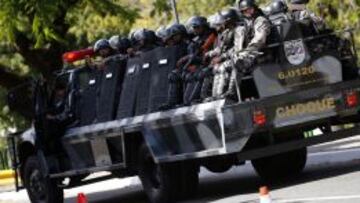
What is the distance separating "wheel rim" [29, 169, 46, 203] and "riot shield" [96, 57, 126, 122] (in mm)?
1937

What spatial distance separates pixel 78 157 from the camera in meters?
14.1

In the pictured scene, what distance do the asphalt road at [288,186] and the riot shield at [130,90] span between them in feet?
5.46

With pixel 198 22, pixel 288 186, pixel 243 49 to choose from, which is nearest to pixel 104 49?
pixel 198 22

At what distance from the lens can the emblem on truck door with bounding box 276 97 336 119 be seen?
38.0 ft

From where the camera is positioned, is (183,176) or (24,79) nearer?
(183,176)

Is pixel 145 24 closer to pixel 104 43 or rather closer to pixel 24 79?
pixel 24 79

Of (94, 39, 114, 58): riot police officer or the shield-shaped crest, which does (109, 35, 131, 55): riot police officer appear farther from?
the shield-shaped crest

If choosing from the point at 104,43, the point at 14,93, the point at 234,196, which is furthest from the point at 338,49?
the point at 14,93

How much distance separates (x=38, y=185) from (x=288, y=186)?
15.8 ft

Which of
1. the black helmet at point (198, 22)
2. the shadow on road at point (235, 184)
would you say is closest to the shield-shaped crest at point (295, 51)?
the black helmet at point (198, 22)

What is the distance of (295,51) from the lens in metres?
12.0

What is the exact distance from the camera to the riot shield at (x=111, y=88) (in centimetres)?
1362

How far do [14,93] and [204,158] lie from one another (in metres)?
4.37

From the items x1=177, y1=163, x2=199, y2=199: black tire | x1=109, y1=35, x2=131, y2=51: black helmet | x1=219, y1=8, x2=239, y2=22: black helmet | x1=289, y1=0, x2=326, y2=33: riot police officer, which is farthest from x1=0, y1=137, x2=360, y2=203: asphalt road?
x1=109, y1=35, x2=131, y2=51: black helmet
